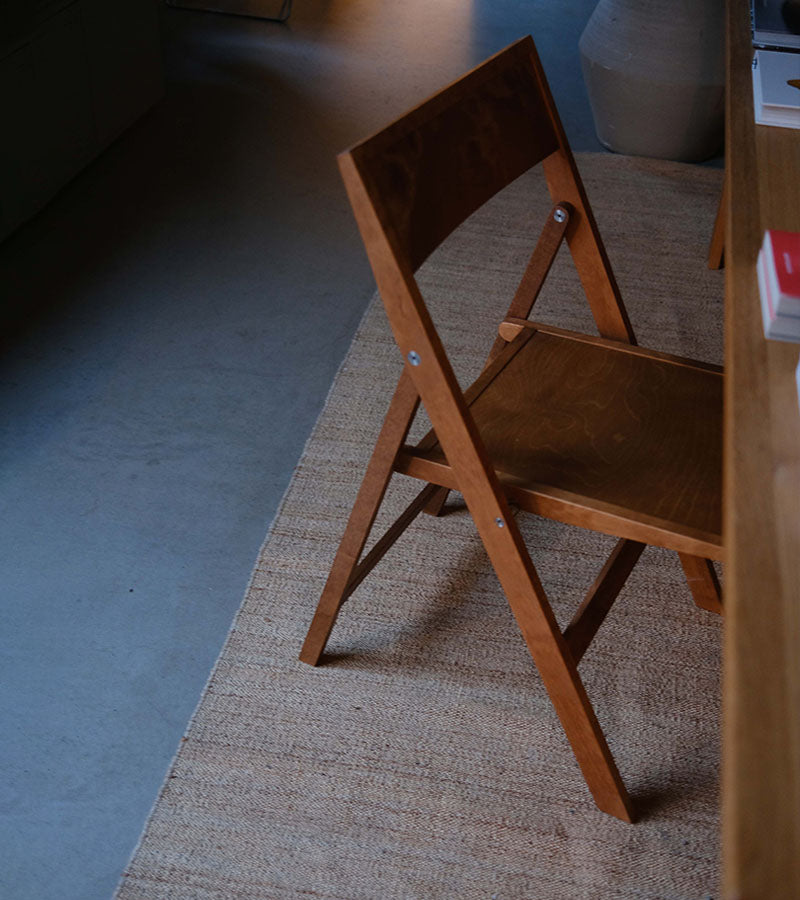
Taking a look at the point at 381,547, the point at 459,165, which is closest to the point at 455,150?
the point at 459,165

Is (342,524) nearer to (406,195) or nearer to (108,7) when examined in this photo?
(406,195)

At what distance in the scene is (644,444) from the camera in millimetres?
1407

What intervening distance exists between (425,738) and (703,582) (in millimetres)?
Result: 559

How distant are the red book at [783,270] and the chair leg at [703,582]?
697 millimetres

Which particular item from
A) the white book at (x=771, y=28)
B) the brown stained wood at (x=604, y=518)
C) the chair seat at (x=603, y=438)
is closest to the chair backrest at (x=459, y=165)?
the chair seat at (x=603, y=438)

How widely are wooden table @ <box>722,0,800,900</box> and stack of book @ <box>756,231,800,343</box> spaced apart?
14mm

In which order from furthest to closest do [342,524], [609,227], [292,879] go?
[609,227] < [342,524] < [292,879]

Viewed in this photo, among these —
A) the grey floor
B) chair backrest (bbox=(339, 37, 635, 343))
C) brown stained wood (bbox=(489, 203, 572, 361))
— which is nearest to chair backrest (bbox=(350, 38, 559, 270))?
chair backrest (bbox=(339, 37, 635, 343))

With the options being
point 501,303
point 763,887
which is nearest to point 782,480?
point 763,887

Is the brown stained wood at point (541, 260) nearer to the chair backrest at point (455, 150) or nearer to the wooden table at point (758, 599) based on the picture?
the chair backrest at point (455, 150)

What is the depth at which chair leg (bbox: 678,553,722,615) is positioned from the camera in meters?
1.72

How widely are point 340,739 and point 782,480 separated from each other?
89 cm

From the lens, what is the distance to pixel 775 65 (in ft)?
5.82

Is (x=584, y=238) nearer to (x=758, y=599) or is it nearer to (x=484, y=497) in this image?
(x=484, y=497)
